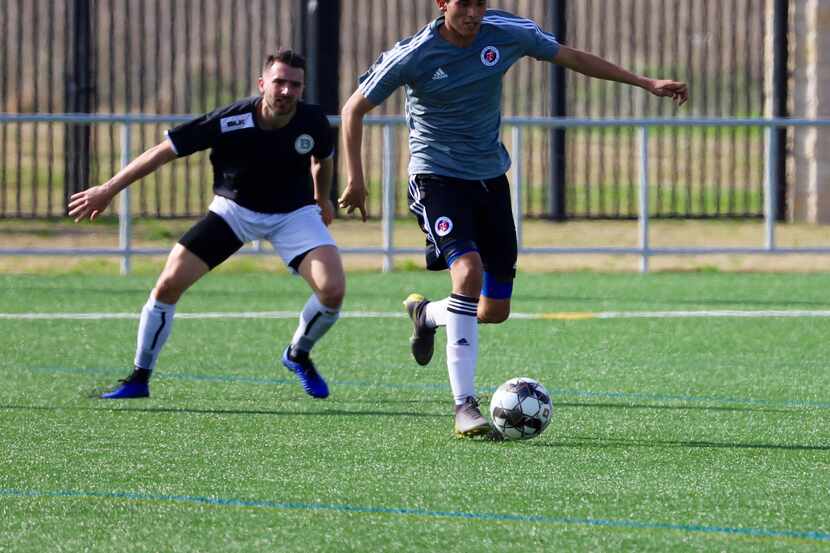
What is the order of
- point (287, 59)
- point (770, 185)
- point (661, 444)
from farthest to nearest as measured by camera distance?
point (770, 185) < point (287, 59) < point (661, 444)

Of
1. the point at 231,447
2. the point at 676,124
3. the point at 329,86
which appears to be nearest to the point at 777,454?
the point at 231,447

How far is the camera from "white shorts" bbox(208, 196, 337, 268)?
7949 mm

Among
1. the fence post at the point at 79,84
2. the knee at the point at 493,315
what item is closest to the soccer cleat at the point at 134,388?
the knee at the point at 493,315

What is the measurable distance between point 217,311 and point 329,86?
625cm

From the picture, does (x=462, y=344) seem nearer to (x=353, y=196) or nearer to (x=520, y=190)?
(x=353, y=196)

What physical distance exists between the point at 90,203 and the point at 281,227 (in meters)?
1.02

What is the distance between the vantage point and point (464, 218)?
23.0 ft

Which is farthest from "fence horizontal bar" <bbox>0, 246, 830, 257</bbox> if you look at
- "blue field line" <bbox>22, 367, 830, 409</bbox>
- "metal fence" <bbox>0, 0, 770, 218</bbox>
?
"blue field line" <bbox>22, 367, 830, 409</bbox>

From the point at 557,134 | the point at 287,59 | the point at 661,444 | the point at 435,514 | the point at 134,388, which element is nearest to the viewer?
the point at 435,514

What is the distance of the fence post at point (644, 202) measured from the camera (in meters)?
14.2

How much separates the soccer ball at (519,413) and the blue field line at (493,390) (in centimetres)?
127

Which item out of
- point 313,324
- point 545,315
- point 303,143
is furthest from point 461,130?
point 545,315

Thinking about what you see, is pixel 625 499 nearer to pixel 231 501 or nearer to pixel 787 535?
pixel 787 535

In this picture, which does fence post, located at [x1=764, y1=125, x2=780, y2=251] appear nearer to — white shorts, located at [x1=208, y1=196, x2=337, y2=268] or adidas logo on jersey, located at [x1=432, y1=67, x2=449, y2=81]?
white shorts, located at [x1=208, y1=196, x2=337, y2=268]
